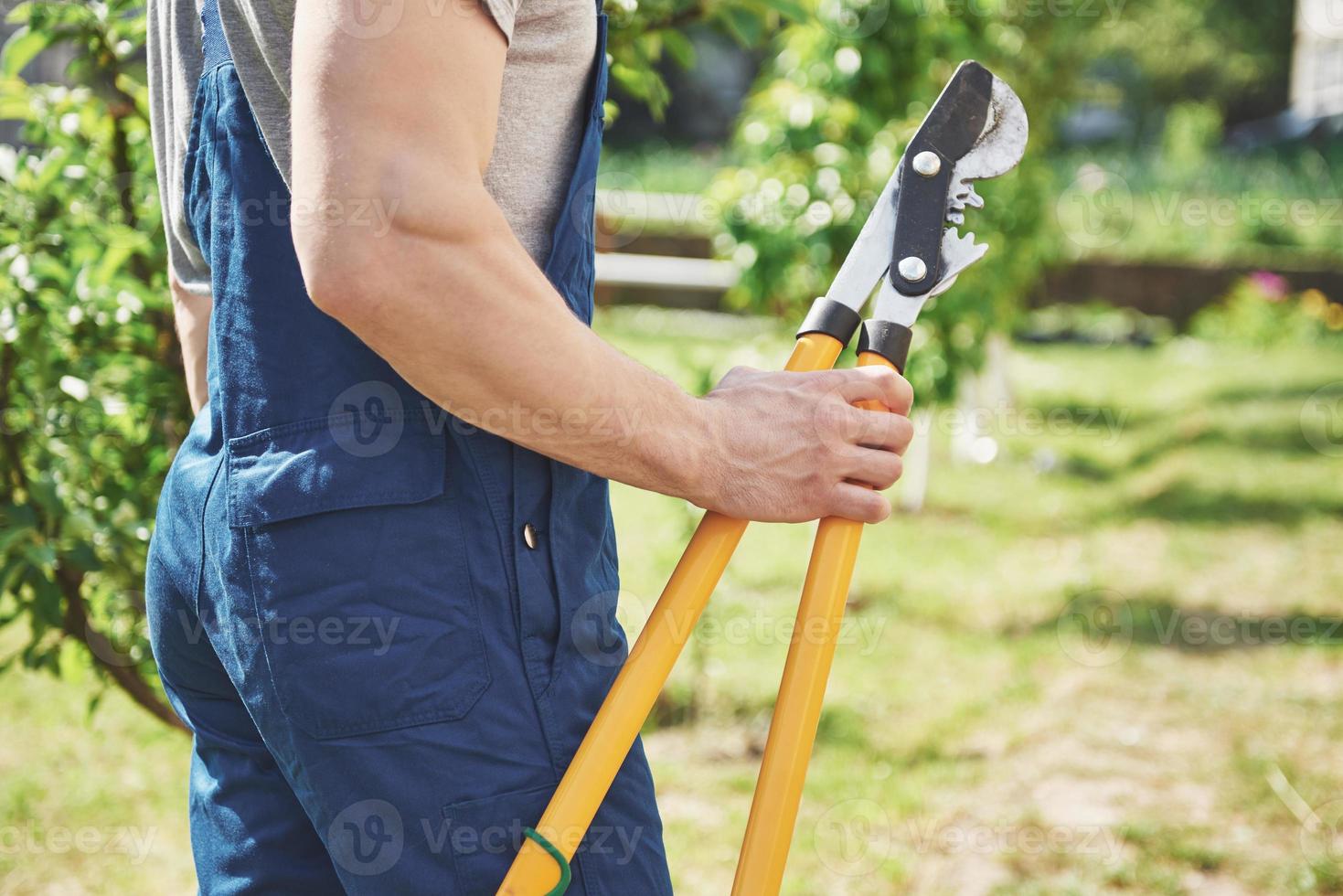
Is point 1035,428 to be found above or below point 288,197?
below

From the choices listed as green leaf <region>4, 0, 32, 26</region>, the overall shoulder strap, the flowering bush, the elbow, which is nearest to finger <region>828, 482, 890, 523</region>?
the elbow

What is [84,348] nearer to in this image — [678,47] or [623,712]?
[678,47]

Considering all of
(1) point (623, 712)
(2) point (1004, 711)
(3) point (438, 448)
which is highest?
(3) point (438, 448)

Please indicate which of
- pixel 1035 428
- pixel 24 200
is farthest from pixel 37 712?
pixel 1035 428

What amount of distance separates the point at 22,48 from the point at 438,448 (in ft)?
4.66

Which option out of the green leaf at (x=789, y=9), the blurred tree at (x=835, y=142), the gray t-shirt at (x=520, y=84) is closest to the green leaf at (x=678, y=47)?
the green leaf at (x=789, y=9)

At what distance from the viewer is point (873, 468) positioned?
1.24 metres

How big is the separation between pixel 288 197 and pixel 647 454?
0.41 meters

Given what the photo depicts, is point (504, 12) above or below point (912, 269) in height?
above

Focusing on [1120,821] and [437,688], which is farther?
[1120,821]

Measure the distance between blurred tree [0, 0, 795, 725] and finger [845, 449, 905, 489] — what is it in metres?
1.08

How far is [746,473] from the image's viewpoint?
1.21m

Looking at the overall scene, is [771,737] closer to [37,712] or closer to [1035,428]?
[37,712]

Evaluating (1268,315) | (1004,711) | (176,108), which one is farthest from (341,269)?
(1268,315)
